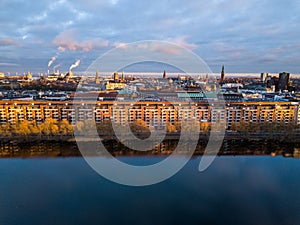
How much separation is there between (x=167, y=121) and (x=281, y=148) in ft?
9.31

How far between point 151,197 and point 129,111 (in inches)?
142

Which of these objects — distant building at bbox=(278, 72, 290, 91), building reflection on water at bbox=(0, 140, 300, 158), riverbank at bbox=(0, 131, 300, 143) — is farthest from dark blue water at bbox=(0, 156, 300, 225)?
distant building at bbox=(278, 72, 290, 91)

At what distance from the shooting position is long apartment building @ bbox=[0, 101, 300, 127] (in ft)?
21.2

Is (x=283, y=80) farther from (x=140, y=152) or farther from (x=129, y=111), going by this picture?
(x=140, y=152)

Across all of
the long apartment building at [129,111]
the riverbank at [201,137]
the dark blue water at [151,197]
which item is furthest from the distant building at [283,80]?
the dark blue water at [151,197]

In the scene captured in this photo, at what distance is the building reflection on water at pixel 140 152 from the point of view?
4705 mm

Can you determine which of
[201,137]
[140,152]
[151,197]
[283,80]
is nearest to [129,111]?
[140,152]

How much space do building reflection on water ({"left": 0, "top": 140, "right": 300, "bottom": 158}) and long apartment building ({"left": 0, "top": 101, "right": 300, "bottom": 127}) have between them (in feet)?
3.85

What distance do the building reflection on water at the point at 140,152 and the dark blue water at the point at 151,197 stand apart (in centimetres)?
58

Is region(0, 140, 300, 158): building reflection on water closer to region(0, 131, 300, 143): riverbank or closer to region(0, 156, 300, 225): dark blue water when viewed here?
region(0, 131, 300, 143): riverbank

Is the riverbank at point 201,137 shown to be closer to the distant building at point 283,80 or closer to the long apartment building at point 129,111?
the long apartment building at point 129,111

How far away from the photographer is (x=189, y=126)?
232 inches

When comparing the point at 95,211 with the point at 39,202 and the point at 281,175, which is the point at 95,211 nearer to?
the point at 39,202

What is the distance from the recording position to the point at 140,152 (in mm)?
4801
